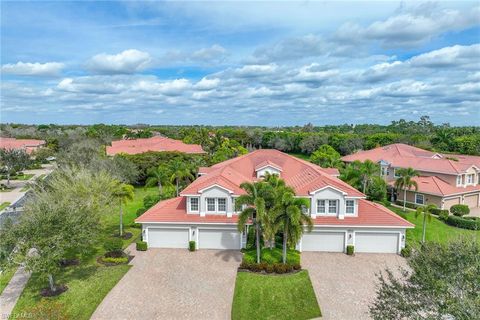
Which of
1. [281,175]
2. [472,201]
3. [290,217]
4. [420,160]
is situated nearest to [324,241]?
[290,217]

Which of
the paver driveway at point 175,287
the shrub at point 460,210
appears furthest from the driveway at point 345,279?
the shrub at point 460,210

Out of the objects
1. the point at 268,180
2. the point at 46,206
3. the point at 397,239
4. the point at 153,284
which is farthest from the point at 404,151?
the point at 46,206

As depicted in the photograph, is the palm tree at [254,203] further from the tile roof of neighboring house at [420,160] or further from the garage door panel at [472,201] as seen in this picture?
the garage door panel at [472,201]

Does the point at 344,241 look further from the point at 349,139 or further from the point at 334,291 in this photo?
the point at 349,139

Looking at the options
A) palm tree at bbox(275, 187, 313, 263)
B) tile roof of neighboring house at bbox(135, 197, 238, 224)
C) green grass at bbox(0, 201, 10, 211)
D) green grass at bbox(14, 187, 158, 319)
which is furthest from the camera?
green grass at bbox(0, 201, 10, 211)

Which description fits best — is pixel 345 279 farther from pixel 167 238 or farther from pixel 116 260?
pixel 116 260

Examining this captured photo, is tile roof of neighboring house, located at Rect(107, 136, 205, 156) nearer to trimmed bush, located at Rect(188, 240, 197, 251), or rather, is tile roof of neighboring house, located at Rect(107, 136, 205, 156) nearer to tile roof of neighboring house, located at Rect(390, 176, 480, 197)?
trimmed bush, located at Rect(188, 240, 197, 251)

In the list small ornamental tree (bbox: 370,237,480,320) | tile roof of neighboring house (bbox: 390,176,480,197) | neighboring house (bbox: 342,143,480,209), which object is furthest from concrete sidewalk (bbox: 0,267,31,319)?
tile roof of neighboring house (bbox: 390,176,480,197)
